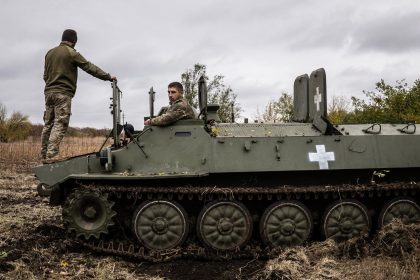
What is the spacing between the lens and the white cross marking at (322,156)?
8.34 m

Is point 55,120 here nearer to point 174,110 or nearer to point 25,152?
point 174,110

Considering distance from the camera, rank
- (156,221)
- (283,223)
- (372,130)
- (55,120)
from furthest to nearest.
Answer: (372,130) → (55,120) → (283,223) → (156,221)

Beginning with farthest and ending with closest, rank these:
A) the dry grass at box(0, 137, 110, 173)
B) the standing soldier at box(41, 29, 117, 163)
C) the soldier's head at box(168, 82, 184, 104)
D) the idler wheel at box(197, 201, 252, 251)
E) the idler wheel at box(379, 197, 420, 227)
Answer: the dry grass at box(0, 137, 110, 173)
the soldier's head at box(168, 82, 184, 104)
the standing soldier at box(41, 29, 117, 163)
the idler wheel at box(379, 197, 420, 227)
the idler wheel at box(197, 201, 252, 251)

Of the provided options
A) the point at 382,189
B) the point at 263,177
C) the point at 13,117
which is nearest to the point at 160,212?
the point at 263,177

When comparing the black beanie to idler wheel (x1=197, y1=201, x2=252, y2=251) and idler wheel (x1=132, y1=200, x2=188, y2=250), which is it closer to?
idler wheel (x1=132, y1=200, x2=188, y2=250)

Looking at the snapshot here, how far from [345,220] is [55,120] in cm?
506

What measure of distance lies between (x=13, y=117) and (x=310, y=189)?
143 ft

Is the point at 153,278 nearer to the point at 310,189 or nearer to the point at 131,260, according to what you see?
the point at 131,260

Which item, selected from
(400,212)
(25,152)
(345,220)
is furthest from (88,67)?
(25,152)

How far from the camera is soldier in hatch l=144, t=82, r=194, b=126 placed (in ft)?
27.5

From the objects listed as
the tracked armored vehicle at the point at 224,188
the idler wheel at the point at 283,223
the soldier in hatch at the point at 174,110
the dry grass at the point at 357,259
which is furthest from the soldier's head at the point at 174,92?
the dry grass at the point at 357,259

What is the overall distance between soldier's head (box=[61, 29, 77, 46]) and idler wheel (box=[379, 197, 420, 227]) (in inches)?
236

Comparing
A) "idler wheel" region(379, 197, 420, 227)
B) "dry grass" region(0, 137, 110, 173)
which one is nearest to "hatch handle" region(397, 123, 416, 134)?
"idler wheel" region(379, 197, 420, 227)

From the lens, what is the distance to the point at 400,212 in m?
8.66
